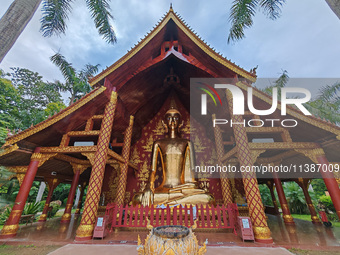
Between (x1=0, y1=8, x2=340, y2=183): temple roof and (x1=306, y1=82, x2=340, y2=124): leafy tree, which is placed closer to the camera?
(x1=0, y1=8, x2=340, y2=183): temple roof

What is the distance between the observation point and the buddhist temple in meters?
4.60

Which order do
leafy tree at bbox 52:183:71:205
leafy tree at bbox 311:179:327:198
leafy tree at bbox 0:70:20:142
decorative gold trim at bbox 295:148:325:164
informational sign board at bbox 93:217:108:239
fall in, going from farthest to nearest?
1. leafy tree at bbox 52:183:71:205
2. leafy tree at bbox 311:179:327:198
3. leafy tree at bbox 0:70:20:142
4. decorative gold trim at bbox 295:148:325:164
5. informational sign board at bbox 93:217:108:239

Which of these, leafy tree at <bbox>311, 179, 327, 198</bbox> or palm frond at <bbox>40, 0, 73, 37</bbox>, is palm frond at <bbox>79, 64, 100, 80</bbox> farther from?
leafy tree at <bbox>311, 179, 327, 198</bbox>

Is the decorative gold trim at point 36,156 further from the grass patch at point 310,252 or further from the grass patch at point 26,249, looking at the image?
the grass patch at point 310,252

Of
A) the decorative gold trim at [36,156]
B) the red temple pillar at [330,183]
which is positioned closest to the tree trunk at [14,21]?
the decorative gold trim at [36,156]

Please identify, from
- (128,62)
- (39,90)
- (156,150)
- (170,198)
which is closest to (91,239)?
(170,198)

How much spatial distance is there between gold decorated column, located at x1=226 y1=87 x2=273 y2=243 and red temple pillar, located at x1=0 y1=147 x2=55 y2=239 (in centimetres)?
613

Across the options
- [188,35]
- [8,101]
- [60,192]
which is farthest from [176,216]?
[60,192]

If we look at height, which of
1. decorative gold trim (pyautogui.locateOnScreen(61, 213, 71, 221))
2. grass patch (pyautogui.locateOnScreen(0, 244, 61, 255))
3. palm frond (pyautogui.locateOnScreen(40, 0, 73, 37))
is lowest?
grass patch (pyautogui.locateOnScreen(0, 244, 61, 255))

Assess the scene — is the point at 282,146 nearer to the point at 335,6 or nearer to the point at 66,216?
the point at 335,6

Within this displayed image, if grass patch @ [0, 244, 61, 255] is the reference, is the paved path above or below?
above

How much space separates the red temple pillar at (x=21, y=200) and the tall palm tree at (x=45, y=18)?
9.98 feet

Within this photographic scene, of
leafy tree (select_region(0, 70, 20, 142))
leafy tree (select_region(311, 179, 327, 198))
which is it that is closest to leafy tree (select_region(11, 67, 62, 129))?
leafy tree (select_region(0, 70, 20, 142))

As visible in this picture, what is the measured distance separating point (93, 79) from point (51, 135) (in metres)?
2.31
